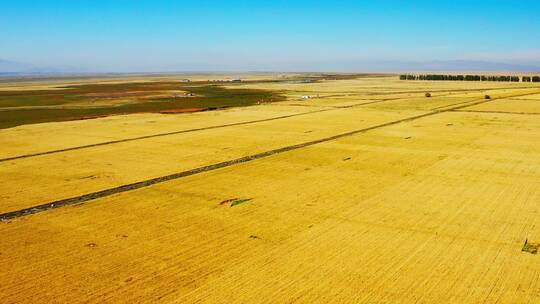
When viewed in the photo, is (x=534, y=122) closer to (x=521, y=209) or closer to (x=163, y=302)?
(x=521, y=209)

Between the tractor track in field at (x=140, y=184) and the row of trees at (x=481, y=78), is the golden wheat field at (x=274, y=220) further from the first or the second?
the row of trees at (x=481, y=78)

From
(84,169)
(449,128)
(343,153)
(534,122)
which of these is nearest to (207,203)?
(84,169)

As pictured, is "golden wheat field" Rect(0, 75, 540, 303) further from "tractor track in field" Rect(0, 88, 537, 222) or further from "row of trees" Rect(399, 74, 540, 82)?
"row of trees" Rect(399, 74, 540, 82)

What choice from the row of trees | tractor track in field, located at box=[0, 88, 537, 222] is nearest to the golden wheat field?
tractor track in field, located at box=[0, 88, 537, 222]

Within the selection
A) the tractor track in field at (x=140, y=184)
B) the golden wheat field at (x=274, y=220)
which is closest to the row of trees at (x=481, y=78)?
the golden wheat field at (x=274, y=220)

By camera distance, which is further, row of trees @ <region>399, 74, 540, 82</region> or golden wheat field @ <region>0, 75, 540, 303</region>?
row of trees @ <region>399, 74, 540, 82</region>

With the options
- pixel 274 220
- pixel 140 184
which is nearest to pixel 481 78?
pixel 140 184

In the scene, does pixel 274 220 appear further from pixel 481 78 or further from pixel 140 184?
pixel 481 78

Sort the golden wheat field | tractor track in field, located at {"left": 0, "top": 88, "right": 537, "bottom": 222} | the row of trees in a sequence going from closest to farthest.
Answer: the golden wheat field < tractor track in field, located at {"left": 0, "top": 88, "right": 537, "bottom": 222} < the row of trees

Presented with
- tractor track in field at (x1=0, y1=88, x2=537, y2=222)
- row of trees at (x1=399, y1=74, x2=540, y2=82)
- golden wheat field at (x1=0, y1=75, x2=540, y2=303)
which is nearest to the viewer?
golden wheat field at (x1=0, y1=75, x2=540, y2=303)
